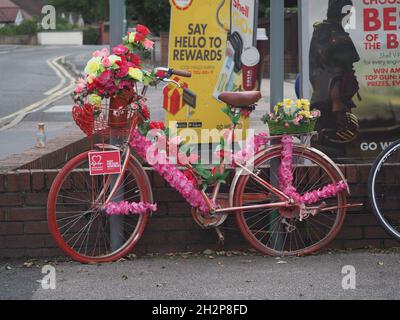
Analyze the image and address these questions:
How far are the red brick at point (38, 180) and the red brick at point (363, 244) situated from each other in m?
2.13

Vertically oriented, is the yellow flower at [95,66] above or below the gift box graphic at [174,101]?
above

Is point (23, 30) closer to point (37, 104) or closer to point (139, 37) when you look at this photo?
point (37, 104)

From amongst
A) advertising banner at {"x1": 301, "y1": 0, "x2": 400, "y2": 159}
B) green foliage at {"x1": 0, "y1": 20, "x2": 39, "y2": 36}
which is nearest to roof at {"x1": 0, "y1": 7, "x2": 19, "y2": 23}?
green foliage at {"x1": 0, "y1": 20, "x2": 39, "y2": 36}

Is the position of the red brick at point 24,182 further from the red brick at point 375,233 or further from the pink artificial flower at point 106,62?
the red brick at point 375,233

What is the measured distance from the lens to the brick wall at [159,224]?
546cm

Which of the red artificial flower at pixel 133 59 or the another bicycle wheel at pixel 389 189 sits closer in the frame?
the red artificial flower at pixel 133 59

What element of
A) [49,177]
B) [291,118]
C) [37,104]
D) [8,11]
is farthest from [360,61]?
[8,11]

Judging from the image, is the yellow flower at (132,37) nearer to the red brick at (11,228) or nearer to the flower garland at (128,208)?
the flower garland at (128,208)

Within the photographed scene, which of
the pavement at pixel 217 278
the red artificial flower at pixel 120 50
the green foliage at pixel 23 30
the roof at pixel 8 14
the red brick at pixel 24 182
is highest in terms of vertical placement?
the roof at pixel 8 14

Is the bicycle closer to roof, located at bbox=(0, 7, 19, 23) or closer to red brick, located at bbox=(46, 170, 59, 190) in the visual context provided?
red brick, located at bbox=(46, 170, 59, 190)

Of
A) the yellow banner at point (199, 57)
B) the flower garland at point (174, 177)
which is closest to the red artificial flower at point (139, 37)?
the flower garland at point (174, 177)

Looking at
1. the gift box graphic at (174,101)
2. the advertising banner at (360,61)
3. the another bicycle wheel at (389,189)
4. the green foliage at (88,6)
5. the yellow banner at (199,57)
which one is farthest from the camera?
the green foliage at (88,6)

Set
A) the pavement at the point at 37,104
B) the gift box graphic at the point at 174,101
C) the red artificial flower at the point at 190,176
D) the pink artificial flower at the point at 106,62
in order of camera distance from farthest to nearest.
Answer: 1. the pavement at the point at 37,104
2. the gift box graphic at the point at 174,101
3. the red artificial flower at the point at 190,176
4. the pink artificial flower at the point at 106,62
